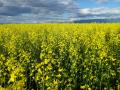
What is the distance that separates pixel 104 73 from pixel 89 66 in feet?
3.56

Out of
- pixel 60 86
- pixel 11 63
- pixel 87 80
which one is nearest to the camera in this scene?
pixel 11 63

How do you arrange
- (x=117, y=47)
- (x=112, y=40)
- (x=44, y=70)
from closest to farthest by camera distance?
(x=44, y=70) < (x=117, y=47) < (x=112, y=40)

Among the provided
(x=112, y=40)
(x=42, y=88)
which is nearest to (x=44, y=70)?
(x=42, y=88)

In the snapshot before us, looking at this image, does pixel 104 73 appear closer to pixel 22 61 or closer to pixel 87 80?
pixel 87 80

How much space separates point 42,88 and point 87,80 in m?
2.31

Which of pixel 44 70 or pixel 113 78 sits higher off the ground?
pixel 44 70

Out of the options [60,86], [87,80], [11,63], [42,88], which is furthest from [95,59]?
[11,63]

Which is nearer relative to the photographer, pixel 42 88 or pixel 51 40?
pixel 42 88

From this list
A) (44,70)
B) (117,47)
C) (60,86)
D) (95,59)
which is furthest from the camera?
(117,47)

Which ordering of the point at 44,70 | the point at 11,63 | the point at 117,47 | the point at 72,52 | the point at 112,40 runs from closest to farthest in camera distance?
the point at 11,63
the point at 44,70
the point at 72,52
the point at 117,47
the point at 112,40

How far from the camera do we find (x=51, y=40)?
17406 millimetres

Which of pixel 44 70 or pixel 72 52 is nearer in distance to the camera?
pixel 44 70

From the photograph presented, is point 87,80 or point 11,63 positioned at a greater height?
point 11,63

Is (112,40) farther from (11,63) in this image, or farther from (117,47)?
(11,63)
